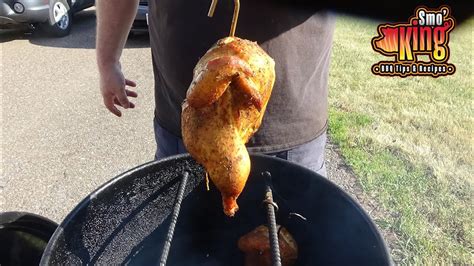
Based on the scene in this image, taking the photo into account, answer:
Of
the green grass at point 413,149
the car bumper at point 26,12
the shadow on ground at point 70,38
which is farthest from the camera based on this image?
the shadow on ground at point 70,38

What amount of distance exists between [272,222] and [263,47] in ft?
2.17

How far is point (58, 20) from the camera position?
7.52m

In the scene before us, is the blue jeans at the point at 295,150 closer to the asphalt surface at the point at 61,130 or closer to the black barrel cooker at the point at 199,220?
the black barrel cooker at the point at 199,220

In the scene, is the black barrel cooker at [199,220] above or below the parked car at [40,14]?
below

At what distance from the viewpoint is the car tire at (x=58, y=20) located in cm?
736

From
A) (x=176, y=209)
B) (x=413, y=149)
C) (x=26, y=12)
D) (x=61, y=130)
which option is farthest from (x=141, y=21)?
(x=176, y=209)

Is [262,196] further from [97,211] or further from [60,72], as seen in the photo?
[60,72]

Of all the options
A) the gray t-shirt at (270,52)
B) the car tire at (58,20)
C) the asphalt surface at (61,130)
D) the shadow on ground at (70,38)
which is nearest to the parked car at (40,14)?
the car tire at (58,20)

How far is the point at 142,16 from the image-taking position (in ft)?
24.2

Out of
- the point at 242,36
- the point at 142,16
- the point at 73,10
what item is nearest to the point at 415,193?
the point at 242,36

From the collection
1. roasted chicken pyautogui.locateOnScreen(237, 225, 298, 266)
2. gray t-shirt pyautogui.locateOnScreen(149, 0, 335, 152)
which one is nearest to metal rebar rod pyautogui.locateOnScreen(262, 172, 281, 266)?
roasted chicken pyautogui.locateOnScreen(237, 225, 298, 266)

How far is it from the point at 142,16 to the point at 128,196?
253 inches

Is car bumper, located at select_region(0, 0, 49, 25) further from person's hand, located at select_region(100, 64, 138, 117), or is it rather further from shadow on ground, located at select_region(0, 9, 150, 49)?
person's hand, located at select_region(100, 64, 138, 117)

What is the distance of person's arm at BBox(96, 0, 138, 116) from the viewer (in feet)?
6.15
